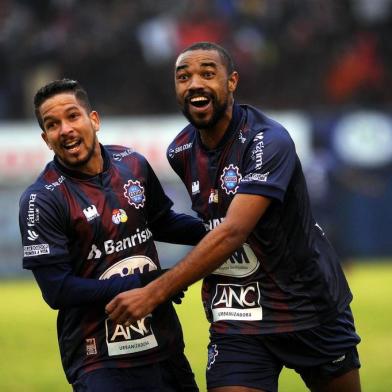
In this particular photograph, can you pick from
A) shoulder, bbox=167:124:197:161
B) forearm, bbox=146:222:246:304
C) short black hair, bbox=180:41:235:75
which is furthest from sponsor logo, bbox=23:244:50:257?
short black hair, bbox=180:41:235:75

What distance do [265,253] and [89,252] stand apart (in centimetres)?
96

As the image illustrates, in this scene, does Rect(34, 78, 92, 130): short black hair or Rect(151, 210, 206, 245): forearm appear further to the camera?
Rect(151, 210, 206, 245): forearm

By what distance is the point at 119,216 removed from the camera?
19.7ft

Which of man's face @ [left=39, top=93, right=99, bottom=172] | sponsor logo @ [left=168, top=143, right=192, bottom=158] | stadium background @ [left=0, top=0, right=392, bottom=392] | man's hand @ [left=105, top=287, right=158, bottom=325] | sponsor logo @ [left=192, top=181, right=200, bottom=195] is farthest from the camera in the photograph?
stadium background @ [left=0, top=0, right=392, bottom=392]

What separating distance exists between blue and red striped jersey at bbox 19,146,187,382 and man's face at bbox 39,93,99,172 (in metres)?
0.13

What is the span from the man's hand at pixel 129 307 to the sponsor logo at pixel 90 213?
51cm

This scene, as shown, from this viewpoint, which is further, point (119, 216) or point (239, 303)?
point (239, 303)

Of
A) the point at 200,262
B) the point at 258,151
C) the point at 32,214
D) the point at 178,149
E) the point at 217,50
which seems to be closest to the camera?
the point at 200,262

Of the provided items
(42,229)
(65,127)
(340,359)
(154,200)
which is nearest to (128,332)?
(42,229)

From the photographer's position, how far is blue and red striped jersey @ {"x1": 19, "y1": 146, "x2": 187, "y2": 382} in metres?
5.84

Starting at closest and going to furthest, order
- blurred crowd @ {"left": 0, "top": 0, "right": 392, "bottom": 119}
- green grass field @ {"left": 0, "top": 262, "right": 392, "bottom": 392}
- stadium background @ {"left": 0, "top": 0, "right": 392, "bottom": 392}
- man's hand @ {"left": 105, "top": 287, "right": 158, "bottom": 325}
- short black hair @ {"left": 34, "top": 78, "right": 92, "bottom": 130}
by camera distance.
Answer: man's hand @ {"left": 105, "top": 287, "right": 158, "bottom": 325}
short black hair @ {"left": 34, "top": 78, "right": 92, "bottom": 130}
green grass field @ {"left": 0, "top": 262, "right": 392, "bottom": 392}
stadium background @ {"left": 0, "top": 0, "right": 392, "bottom": 392}
blurred crowd @ {"left": 0, "top": 0, "right": 392, "bottom": 119}

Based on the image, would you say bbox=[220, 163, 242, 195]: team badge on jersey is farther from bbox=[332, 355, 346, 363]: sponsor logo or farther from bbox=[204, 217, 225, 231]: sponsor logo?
bbox=[332, 355, 346, 363]: sponsor logo

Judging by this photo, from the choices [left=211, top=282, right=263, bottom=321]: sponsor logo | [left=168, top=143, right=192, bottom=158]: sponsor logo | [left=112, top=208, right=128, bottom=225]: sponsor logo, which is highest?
[left=168, top=143, right=192, bottom=158]: sponsor logo

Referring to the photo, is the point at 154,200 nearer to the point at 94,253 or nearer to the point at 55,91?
the point at 94,253
